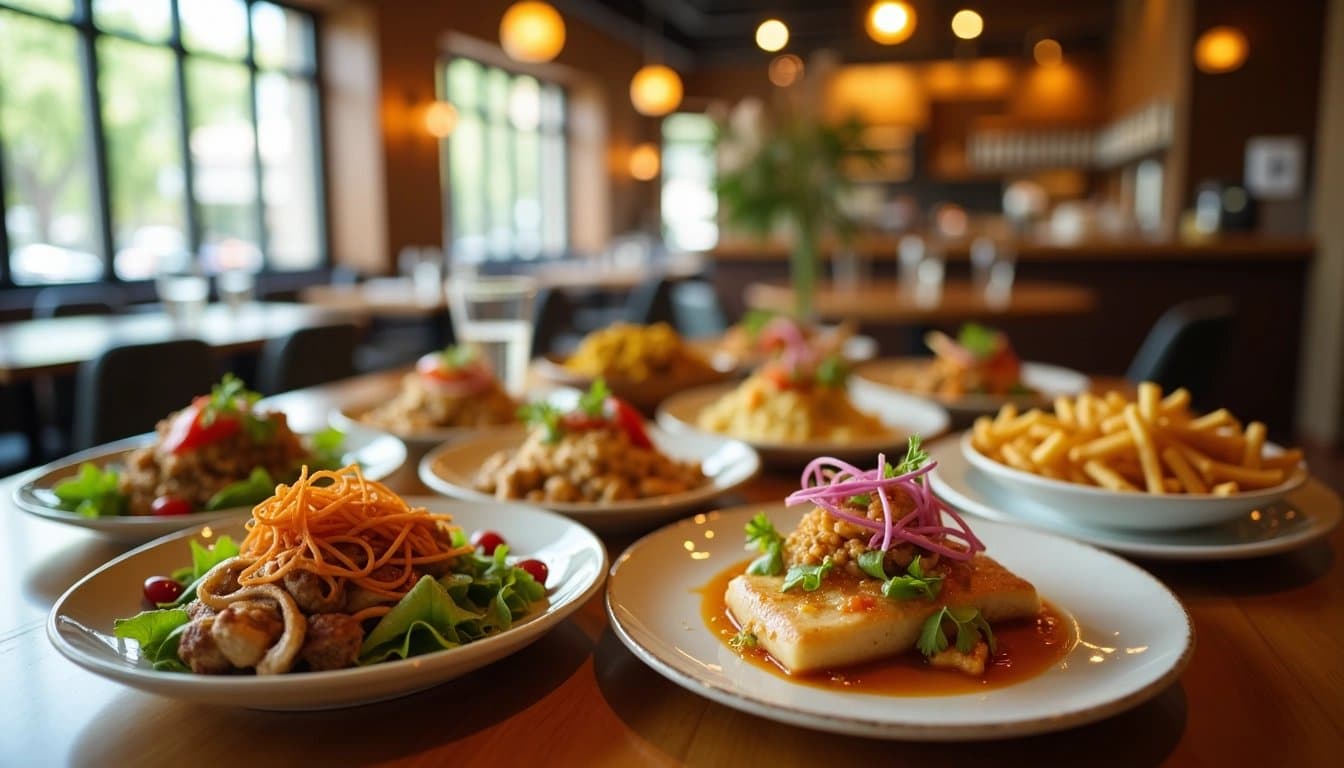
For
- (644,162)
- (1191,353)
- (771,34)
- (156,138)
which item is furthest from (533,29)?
(644,162)

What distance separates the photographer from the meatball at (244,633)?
719mm

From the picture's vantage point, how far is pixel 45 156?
20.8 ft

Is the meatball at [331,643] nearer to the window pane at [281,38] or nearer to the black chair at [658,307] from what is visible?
the black chair at [658,307]

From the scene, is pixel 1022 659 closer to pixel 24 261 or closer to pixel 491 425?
pixel 491 425

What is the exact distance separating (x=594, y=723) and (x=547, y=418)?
2.00ft

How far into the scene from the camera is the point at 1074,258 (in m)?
6.25

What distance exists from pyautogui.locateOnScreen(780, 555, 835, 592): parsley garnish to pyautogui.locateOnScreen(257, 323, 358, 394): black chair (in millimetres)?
2594

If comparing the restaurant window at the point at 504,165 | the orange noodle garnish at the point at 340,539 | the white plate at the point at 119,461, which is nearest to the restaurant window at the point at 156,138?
the restaurant window at the point at 504,165

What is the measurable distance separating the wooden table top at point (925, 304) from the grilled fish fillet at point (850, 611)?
10.4 feet

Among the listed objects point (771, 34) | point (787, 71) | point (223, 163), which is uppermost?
point (787, 71)

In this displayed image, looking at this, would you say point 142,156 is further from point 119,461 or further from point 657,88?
point 119,461

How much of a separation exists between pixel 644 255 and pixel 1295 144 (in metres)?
6.27

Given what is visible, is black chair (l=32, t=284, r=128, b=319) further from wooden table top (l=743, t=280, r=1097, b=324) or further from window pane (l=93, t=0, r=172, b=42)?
wooden table top (l=743, t=280, r=1097, b=324)

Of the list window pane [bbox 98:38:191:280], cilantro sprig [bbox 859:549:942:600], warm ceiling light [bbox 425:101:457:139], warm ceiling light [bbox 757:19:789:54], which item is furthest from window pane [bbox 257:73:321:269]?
cilantro sprig [bbox 859:549:942:600]
